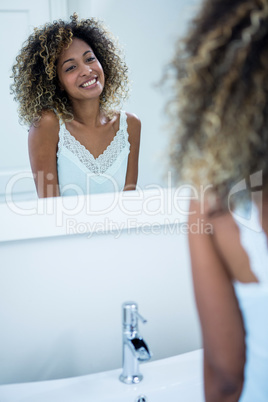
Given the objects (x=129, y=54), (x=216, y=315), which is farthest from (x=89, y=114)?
(x=216, y=315)

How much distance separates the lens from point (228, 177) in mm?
458

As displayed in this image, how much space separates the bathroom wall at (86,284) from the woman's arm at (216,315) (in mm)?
425

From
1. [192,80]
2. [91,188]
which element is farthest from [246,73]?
[91,188]

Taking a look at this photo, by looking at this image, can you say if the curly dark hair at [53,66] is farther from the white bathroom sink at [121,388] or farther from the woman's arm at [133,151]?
the white bathroom sink at [121,388]

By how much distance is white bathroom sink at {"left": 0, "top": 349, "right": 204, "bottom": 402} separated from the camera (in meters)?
0.78

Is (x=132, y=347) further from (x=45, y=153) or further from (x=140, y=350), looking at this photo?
(x=45, y=153)

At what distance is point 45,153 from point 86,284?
26 cm

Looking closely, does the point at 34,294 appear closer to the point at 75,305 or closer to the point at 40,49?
the point at 75,305

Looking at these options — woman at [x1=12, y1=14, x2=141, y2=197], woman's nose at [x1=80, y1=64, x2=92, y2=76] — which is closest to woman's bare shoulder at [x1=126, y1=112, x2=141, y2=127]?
woman at [x1=12, y1=14, x2=141, y2=197]

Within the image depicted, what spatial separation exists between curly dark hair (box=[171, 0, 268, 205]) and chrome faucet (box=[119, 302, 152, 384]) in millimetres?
360

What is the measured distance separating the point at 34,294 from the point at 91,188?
0.73ft

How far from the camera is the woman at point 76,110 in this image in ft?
2.78

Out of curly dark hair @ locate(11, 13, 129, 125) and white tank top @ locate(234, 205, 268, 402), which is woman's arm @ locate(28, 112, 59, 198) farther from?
white tank top @ locate(234, 205, 268, 402)

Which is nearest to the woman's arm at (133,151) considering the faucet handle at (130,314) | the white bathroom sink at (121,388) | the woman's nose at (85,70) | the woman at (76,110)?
the woman at (76,110)
